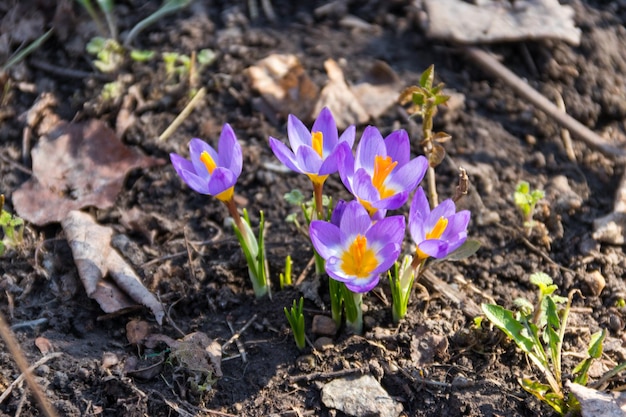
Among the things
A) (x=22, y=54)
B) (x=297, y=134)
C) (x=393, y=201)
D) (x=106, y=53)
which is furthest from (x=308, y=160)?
(x=22, y=54)

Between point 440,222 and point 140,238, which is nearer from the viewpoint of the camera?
point 440,222

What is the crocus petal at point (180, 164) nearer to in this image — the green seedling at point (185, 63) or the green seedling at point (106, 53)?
the green seedling at point (185, 63)

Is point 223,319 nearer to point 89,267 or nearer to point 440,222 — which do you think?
point 89,267

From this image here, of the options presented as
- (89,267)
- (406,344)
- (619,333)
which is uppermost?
(89,267)

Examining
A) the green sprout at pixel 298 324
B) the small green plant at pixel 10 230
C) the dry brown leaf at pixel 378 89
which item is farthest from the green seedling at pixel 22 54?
the green sprout at pixel 298 324

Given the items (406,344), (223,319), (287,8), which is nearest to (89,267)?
(223,319)

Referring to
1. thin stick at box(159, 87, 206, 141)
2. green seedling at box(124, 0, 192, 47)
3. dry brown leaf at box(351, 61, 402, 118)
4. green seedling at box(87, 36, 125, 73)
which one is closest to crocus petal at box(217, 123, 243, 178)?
thin stick at box(159, 87, 206, 141)

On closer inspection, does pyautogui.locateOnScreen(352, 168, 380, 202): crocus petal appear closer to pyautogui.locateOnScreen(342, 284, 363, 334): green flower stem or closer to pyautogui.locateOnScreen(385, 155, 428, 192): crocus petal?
pyautogui.locateOnScreen(385, 155, 428, 192): crocus petal

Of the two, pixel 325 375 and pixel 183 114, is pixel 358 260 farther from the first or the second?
pixel 183 114
